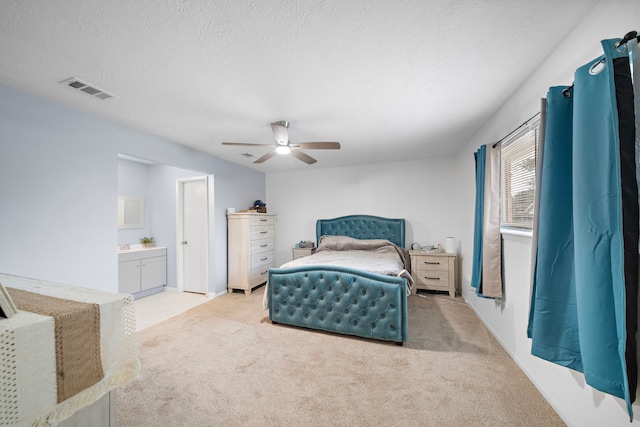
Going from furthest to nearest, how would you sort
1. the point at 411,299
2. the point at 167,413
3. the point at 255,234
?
the point at 255,234
the point at 411,299
the point at 167,413

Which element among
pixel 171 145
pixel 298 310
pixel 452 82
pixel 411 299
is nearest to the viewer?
pixel 452 82

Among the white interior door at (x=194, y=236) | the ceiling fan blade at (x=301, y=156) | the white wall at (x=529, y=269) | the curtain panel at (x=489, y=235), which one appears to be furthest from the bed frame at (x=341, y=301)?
the white interior door at (x=194, y=236)

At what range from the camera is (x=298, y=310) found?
2.91m

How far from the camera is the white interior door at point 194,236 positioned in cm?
436

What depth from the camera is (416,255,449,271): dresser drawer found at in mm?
4055

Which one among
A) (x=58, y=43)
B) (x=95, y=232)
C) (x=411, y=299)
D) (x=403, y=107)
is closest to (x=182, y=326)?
(x=95, y=232)

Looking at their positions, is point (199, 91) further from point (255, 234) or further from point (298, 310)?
point (255, 234)

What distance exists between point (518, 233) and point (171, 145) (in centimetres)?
403

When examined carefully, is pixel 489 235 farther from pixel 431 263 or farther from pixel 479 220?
pixel 431 263

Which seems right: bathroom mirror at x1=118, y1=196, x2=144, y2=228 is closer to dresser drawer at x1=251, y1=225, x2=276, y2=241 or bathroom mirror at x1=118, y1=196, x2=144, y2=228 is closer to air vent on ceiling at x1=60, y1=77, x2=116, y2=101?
dresser drawer at x1=251, y1=225, x2=276, y2=241

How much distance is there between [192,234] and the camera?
14.6 feet

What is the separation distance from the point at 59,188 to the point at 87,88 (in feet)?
3.14

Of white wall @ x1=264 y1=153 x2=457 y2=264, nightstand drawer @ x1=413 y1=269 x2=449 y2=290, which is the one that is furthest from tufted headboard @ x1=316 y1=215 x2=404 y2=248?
nightstand drawer @ x1=413 y1=269 x2=449 y2=290

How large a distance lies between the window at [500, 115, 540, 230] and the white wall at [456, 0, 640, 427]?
0.11 metres
